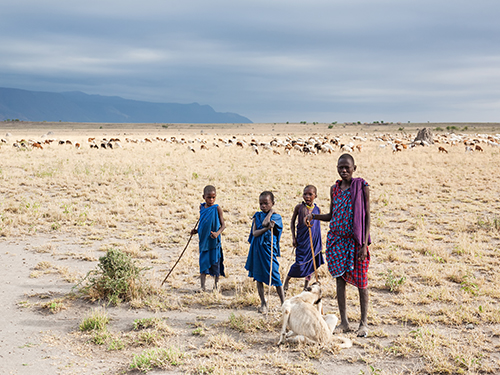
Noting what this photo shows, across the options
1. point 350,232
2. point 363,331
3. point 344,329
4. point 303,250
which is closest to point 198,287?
point 303,250

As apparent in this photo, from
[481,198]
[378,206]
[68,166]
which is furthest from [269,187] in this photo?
[68,166]

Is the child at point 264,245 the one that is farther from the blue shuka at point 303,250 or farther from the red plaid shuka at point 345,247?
the red plaid shuka at point 345,247

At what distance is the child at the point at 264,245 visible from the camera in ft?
16.7

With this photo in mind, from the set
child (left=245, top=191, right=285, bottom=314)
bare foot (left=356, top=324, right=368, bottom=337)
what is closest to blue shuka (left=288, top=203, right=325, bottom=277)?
child (left=245, top=191, right=285, bottom=314)

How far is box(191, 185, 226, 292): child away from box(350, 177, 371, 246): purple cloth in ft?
7.12

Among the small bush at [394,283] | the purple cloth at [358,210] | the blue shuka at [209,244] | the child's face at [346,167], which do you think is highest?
the child's face at [346,167]

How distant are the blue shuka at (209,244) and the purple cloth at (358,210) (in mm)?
2290

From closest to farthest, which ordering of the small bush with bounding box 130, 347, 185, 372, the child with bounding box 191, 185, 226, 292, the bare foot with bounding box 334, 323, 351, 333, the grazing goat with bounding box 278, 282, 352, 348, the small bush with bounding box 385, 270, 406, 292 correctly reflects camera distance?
the small bush with bounding box 130, 347, 185, 372 → the grazing goat with bounding box 278, 282, 352, 348 → the bare foot with bounding box 334, 323, 351, 333 → the child with bounding box 191, 185, 226, 292 → the small bush with bounding box 385, 270, 406, 292

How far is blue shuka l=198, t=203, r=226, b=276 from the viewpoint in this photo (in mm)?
5898

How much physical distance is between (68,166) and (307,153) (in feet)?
46.6

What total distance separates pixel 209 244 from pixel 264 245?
1.06 metres

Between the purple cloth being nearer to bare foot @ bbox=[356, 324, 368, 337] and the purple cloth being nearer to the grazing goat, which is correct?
the grazing goat

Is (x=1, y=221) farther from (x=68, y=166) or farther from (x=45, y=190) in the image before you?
(x=68, y=166)

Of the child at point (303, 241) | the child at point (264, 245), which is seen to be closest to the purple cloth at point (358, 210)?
the child at point (264, 245)
